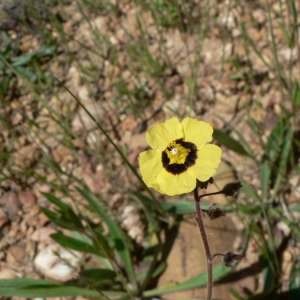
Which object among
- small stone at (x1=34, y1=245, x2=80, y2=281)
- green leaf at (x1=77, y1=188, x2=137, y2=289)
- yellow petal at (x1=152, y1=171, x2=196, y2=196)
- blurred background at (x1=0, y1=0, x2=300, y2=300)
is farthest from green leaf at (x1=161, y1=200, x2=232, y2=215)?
yellow petal at (x1=152, y1=171, x2=196, y2=196)

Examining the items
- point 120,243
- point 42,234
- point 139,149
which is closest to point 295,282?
point 120,243

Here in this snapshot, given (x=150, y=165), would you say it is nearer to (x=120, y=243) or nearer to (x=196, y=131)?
(x=196, y=131)

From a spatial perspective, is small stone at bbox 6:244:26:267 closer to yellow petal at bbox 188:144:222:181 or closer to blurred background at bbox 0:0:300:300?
blurred background at bbox 0:0:300:300

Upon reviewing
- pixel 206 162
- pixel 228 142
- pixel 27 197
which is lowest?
pixel 206 162

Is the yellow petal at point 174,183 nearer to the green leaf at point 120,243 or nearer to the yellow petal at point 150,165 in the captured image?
the yellow petal at point 150,165

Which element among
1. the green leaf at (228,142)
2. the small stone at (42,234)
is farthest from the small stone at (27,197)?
the green leaf at (228,142)

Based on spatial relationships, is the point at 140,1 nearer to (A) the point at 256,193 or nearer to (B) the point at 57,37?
(B) the point at 57,37

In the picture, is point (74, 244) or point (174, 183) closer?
point (174, 183)
